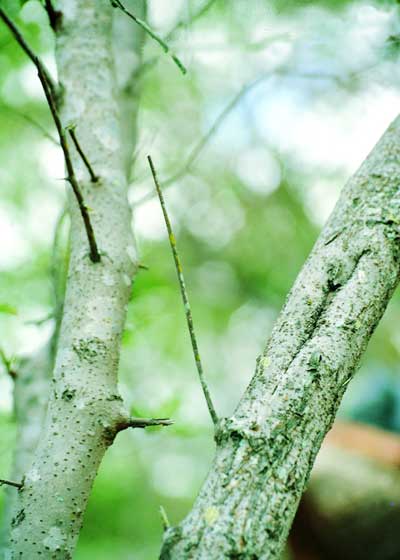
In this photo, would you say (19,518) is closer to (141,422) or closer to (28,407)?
(141,422)

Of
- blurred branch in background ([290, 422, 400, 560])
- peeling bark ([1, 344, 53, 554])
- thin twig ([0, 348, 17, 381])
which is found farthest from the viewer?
blurred branch in background ([290, 422, 400, 560])

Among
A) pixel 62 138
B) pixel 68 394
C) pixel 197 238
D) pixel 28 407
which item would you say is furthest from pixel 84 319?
pixel 197 238

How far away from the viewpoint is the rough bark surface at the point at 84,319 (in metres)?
0.80

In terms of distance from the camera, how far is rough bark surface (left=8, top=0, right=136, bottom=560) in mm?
798

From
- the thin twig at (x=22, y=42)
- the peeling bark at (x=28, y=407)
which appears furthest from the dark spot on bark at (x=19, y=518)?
the thin twig at (x=22, y=42)

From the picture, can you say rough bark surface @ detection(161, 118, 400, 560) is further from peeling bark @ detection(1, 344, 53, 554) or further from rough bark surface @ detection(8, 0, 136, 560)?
peeling bark @ detection(1, 344, 53, 554)

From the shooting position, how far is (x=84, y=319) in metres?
0.95

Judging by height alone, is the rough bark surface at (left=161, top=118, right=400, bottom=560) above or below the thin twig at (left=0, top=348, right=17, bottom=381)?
below

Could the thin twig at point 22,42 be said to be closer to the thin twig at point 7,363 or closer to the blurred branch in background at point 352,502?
the thin twig at point 7,363

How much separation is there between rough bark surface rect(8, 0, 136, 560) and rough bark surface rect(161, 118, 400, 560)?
226mm

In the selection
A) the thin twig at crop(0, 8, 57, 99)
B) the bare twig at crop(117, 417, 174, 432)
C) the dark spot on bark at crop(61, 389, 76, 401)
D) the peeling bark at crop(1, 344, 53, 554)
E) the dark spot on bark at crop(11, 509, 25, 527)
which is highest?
the thin twig at crop(0, 8, 57, 99)

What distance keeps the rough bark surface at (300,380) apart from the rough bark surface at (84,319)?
0.74 ft

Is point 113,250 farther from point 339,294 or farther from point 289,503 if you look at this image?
point 289,503

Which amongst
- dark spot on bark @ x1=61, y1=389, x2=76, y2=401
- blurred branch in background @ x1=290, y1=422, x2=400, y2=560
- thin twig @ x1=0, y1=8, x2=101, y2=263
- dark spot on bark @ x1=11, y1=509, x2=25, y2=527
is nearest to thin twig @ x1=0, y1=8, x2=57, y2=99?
thin twig @ x1=0, y1=8, x2=101, y2=263
